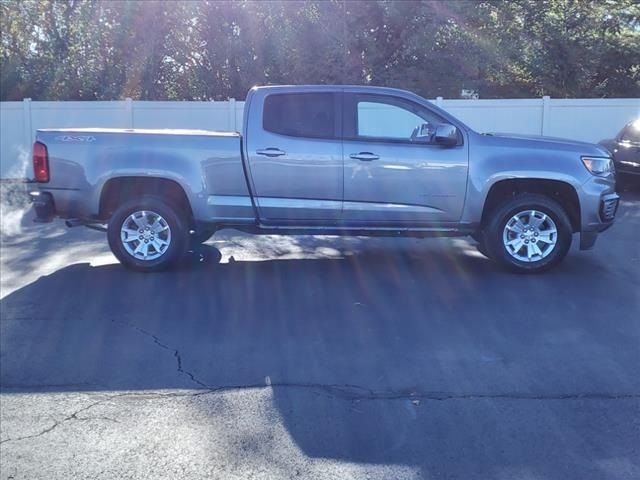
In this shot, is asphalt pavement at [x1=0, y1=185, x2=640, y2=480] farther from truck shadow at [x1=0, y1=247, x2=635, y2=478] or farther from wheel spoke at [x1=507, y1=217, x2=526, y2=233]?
wheel spoke at [x1=507, y1=217, x2=526, y2=233]

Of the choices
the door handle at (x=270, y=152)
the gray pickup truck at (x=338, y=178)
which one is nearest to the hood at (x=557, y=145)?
the gray pickup truck at (x=338, y=178)

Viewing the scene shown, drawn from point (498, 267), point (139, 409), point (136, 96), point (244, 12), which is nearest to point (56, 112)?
point (136, 96)

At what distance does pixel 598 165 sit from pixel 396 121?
2.14m

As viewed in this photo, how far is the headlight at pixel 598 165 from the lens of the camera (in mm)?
8992

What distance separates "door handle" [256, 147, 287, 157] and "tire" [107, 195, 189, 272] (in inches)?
44.0

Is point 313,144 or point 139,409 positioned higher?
point 313,144

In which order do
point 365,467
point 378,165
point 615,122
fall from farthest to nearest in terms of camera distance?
1. point 615,122
2. point 378,165
3. point 365,467

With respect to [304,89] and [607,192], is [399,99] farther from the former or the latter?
[607,192]

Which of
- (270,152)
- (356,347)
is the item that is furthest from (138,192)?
(356,347)

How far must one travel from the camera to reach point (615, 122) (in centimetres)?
1933

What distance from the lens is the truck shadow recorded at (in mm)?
5164

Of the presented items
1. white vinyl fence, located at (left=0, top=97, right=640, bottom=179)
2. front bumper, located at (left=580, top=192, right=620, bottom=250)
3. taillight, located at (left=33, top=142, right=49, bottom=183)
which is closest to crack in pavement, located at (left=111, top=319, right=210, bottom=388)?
taillight, located at (left=33, top=142, right=49, bottom=183)

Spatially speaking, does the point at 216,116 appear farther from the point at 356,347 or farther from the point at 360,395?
the point at 360,395

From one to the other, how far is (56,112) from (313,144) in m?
12.5
